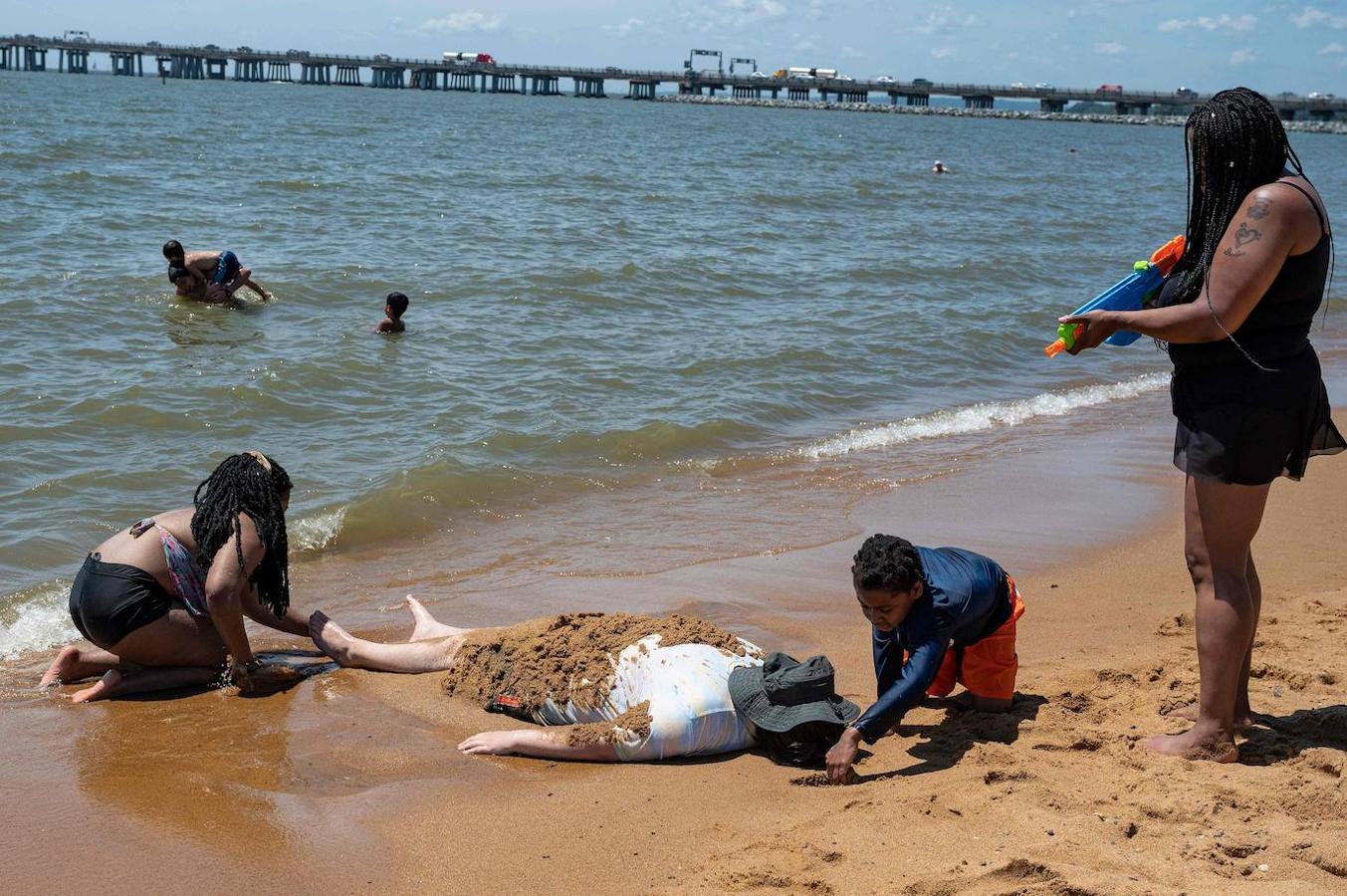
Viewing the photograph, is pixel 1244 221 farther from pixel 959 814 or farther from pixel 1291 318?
pixel 959 814

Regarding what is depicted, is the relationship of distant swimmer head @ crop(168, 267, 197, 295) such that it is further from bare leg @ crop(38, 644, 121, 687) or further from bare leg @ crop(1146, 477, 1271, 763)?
bare leg @ crop(1146, 477, 1271, 763)

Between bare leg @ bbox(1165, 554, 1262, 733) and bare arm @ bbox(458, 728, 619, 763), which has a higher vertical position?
bare leg @ bbox(1165, 554, 1262, 733)

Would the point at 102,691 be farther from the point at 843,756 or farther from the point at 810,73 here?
the point at 810,73

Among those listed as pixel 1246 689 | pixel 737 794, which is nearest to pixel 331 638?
pixel 737 794

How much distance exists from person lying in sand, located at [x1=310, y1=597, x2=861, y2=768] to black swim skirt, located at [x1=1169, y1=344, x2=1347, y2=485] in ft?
4.56

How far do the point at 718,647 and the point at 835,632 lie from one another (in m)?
1.16

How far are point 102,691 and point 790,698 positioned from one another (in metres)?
2.66

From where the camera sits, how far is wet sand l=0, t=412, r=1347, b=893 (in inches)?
123

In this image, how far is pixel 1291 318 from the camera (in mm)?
3396

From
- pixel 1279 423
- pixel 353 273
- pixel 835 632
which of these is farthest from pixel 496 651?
pixel 353 273

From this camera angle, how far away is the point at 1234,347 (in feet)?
11.2

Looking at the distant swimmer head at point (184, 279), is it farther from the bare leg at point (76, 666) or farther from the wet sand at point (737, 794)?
the bare leg at point (76, 666)

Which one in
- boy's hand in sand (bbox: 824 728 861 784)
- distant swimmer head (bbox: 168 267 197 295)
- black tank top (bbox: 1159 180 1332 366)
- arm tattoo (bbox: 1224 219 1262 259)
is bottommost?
boy's hand in sand (bbox: 824 728 861 784)

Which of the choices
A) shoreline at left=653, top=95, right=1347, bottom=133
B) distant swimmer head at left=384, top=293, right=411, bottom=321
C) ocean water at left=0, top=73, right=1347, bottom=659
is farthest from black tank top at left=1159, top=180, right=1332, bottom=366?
shoreline at left=653, top=95, right=1347, bottom=133
